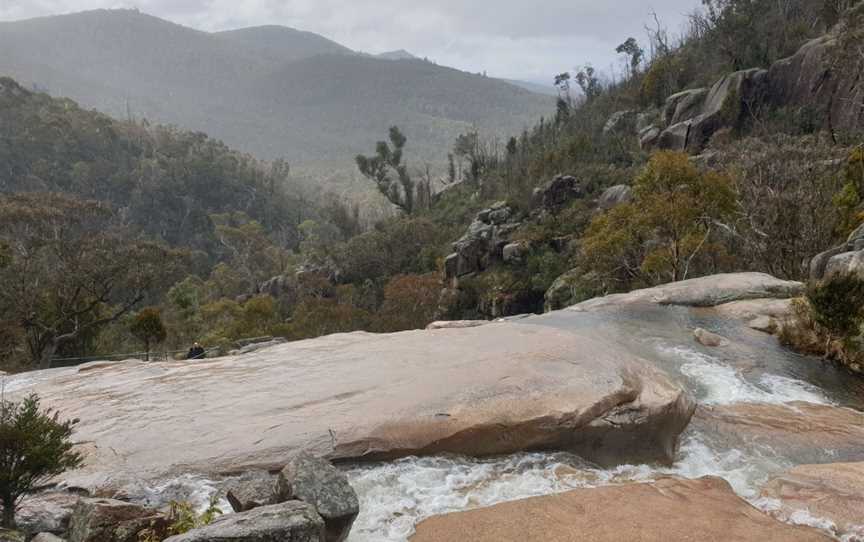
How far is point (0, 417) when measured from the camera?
4641mm

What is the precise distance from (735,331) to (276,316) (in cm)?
3150

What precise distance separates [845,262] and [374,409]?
408 inches

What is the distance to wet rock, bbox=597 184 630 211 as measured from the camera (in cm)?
3368

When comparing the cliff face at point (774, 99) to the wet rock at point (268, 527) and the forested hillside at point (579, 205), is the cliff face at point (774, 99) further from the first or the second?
the wet rock at point (268, 527)

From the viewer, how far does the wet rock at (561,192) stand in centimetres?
3928

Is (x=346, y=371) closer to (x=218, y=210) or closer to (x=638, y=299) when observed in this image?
(x=638, y=299)

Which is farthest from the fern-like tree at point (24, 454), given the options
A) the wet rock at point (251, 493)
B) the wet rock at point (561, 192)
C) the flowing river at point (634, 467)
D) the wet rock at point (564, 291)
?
the wet rock at point (561, 192)

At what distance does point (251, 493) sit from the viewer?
15.1 ft

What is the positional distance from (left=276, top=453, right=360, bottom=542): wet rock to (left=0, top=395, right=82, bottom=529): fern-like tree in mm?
2062

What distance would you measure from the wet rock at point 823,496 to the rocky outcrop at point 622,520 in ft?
0.74

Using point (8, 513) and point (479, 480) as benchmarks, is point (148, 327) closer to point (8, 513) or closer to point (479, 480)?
point (8, 513)

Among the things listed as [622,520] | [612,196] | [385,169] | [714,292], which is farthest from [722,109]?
[385,169]

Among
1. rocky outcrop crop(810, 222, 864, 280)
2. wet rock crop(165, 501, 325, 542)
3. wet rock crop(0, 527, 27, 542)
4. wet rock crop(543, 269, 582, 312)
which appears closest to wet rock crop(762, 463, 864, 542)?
wet rock crop(165, 501, 325, 542)

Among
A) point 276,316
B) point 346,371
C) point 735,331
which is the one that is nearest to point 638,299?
point 735,331
